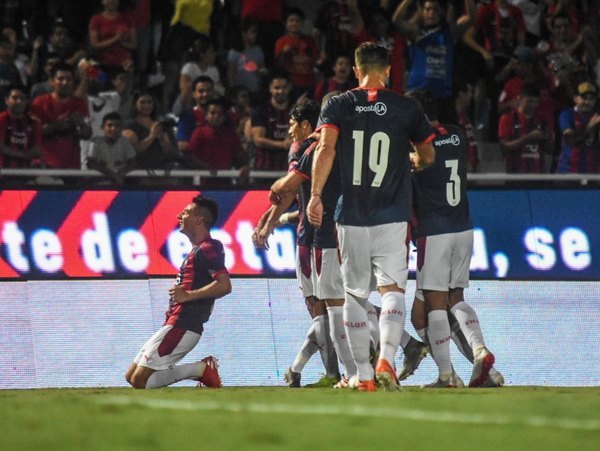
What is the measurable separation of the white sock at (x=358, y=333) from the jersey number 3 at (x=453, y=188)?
2.01m

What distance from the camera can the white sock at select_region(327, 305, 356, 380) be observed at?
1059 centimetres

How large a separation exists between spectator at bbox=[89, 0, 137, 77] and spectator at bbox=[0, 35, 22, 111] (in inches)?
48.5

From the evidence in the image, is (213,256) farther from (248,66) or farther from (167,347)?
(248,66)

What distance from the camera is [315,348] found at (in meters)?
12.0

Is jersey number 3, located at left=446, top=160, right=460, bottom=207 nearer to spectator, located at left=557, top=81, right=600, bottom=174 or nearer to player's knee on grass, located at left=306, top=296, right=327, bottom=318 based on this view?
player's knee on grass, located at left=306, top=296, right=327, bottom=318

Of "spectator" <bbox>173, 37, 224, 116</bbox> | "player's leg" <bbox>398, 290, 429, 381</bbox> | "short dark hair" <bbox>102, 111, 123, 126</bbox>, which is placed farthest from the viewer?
"spectator" <bbox>173, 37, 224, 116</bbox>

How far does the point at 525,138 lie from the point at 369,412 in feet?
32.4

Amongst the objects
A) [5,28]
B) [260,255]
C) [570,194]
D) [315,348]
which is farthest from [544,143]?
[5,28]

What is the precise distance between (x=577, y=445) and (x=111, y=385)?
7.36 meters

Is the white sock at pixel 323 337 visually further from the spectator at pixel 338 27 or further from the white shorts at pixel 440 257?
the spectator at pixel 338 27

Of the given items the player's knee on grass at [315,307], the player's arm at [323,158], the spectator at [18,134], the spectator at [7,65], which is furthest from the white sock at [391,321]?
the spectator at [7,65]

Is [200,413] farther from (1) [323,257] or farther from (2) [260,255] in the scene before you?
(2) [260,255]

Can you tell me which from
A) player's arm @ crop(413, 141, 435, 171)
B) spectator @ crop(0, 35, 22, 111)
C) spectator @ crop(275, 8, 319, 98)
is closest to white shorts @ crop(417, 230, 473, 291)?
player's arm @ crop(413, 141, 435, 171)

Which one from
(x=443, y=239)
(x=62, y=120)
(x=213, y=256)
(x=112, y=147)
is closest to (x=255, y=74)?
(x=112, y=147)
